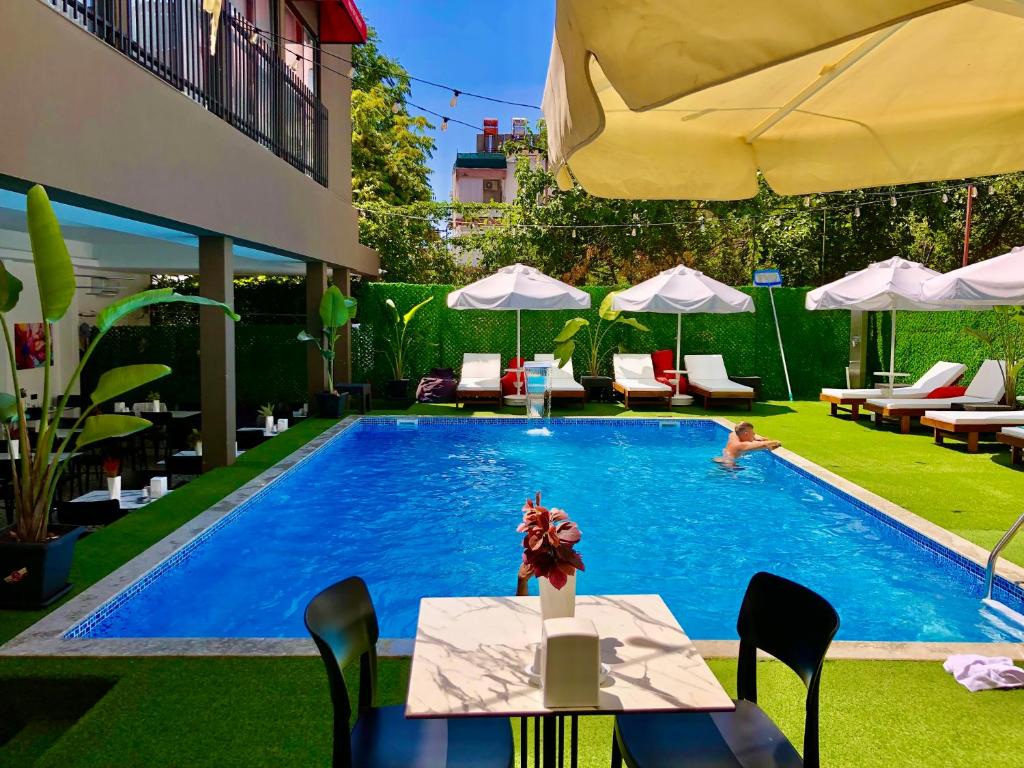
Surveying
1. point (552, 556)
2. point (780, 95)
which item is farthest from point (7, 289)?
point (780, 95)

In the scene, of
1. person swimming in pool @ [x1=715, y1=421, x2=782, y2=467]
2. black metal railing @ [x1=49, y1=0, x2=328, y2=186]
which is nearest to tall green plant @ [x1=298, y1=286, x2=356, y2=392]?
black metal railing @ [x1=49, y1=0, x2=328, y2=186]

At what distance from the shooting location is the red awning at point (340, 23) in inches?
541

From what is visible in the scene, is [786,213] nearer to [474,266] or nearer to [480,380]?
[474,266]

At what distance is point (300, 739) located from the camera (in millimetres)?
3434

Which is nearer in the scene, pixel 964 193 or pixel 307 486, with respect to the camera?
pixel 307 486

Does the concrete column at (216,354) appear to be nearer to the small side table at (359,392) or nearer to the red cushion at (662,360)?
the small side table at (359,392)

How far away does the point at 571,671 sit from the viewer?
2.24 m

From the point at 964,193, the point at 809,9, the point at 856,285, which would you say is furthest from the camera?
the point at 964,193

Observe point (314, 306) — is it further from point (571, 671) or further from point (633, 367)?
point (571, 671)

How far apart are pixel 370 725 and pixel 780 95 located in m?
3.14

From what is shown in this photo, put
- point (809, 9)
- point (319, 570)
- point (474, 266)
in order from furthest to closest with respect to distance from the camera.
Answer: point (474, 266) → point (319, 570) → point (809, 9)

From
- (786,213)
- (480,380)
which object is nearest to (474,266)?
(786,213)

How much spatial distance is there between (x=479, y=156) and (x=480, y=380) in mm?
35818

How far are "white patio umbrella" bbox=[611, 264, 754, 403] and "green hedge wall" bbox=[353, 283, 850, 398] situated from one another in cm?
198
